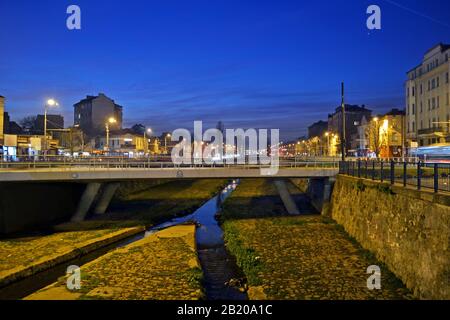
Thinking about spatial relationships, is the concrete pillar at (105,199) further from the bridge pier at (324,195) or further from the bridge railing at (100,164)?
the bridge pier at (324,195)

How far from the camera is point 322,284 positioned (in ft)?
52.2

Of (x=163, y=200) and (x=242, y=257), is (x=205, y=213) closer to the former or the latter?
(x=163, y=200)

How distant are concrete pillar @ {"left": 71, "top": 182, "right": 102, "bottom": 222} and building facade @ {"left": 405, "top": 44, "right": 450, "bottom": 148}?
166ft

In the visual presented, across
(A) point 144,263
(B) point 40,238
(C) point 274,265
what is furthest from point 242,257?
(B) point 40,238

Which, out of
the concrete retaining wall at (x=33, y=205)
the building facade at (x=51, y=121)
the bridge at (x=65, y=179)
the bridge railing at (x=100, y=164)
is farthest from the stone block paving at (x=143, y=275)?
the building facade at (x=51, y=121)

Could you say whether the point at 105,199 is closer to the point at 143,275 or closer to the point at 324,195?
the point at 324,195

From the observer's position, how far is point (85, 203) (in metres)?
33.8

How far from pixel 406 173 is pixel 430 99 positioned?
5822 cm

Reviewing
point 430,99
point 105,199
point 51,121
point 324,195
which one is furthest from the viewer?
point 51,121

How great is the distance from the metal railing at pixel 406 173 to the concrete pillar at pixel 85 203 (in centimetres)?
2220

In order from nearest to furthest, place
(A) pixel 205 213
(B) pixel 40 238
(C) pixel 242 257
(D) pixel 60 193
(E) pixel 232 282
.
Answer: (E) pixel 232 282 → (C) pixel 242 257 → (B) pixel 40 238 → (D) pixel 60 193 → (A) pixel 205 213

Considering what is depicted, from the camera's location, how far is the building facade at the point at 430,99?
62844 millimetres

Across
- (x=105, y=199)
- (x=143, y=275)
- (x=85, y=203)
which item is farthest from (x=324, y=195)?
(x=85, y=203)
